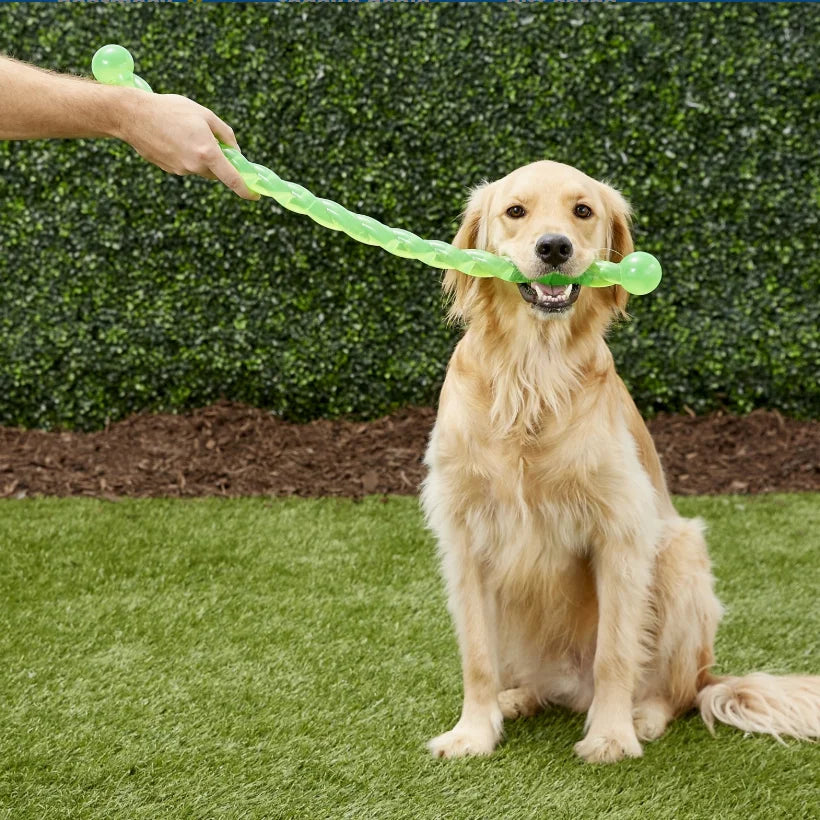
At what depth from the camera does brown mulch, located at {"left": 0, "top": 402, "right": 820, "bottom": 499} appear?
550 cm

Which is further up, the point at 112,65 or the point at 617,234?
the point at 112,65

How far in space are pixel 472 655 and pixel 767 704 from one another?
847mm

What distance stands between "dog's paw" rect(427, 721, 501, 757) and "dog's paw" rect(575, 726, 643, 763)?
24 cm

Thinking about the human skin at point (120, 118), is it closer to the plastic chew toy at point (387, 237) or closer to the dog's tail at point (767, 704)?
the plastic chew toy at point (387, 237)

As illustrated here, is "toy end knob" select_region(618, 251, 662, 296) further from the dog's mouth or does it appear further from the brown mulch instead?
the brown mulch

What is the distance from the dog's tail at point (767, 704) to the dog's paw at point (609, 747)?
279 mm

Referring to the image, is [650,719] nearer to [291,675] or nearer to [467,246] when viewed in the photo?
[291,675]

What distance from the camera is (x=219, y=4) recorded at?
601cm

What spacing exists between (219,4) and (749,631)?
4524 millimetres

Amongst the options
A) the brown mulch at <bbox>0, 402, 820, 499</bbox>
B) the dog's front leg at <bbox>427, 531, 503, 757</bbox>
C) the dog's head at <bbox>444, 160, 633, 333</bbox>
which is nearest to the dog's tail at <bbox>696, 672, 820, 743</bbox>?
the dog's front leg at <bbox>427, 531, 503, 757</bbox>

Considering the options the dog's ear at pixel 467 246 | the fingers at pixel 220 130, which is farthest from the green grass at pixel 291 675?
the fingers at pixel 220 130

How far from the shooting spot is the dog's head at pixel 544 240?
279 centimetres

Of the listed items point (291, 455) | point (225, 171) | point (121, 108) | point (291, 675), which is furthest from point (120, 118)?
point (291, 455)

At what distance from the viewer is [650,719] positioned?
9.91 feet
